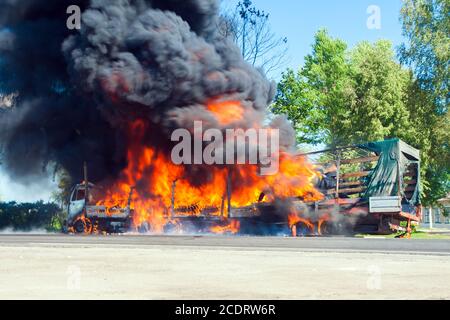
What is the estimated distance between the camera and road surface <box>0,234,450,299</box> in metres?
8.81

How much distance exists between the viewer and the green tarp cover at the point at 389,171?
976 inches

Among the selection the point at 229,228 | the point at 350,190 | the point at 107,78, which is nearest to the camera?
the point at 350,190

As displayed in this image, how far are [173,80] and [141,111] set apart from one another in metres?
2.17

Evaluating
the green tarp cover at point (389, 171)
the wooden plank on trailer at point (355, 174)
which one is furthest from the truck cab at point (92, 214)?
the green tarp cover at point (389, 171)

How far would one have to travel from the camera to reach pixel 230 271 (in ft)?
39.3

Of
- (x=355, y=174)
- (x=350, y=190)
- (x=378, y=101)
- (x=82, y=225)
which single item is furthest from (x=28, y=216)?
(x=378, y=101)

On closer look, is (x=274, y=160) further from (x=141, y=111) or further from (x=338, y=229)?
(x=141, y=111)

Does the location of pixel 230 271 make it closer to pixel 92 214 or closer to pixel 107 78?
pixel 92 214

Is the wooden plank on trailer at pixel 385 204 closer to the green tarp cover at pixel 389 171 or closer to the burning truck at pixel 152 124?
the burning truck at pixel 152 124

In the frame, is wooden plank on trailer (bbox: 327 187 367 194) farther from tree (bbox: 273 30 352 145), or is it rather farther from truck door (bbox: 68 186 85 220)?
tree (bbox: 273 30 352 145)

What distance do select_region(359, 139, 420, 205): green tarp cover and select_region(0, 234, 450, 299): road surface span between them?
5.22m

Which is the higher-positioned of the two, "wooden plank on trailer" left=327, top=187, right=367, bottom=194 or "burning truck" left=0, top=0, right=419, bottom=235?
"burning truck" left=0, top=0, right=419, bottom=235

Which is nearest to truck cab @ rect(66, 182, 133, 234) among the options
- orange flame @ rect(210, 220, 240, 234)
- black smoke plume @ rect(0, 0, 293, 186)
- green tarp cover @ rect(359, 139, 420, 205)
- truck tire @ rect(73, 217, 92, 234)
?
truck tire @ rect(73, 217, 92, 234)

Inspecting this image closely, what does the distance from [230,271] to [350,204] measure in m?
14.1
